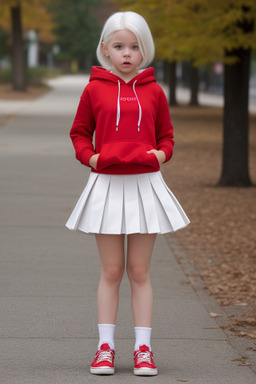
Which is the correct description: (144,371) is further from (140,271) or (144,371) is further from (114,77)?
(114,77)

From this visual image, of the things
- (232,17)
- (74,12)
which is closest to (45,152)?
(232,17)

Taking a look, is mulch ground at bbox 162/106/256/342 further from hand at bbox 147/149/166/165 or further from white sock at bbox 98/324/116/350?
hand at bbox 147/149/166/165

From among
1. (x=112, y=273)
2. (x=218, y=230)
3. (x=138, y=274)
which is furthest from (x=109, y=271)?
(x=218, y=230)

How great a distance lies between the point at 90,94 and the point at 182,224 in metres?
0.78

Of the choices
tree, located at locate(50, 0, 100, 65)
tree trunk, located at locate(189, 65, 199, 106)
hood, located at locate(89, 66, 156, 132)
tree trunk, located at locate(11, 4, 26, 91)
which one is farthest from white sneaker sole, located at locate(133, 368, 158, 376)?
tree, located at locate(50, 0, 100, 65)

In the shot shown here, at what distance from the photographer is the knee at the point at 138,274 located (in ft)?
14.6

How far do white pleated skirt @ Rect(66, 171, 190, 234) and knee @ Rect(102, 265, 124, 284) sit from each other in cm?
21

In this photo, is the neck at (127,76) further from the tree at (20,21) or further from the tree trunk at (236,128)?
the tree at (20,21)

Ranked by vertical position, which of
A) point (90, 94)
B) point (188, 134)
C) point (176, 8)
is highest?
point (176, 8)

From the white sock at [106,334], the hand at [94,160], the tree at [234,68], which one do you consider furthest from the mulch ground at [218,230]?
the hand at [94,160]

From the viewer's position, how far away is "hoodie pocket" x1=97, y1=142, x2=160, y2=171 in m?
4.25

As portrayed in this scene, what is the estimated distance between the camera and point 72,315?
569cm

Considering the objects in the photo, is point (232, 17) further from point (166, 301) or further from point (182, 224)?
point (182, 224)

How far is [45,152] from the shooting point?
1812 cm
